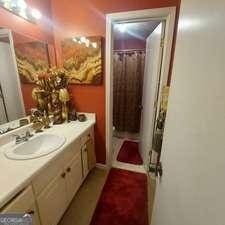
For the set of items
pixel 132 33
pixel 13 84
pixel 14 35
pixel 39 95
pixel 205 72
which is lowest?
pixel 39 95

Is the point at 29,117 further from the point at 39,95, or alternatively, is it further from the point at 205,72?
the point at 205,72

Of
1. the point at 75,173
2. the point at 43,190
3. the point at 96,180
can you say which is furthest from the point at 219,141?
the point at 96,180

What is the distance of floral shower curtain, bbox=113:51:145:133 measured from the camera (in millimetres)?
2844

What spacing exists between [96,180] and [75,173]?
513 millimetres

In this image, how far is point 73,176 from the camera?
5.04ft

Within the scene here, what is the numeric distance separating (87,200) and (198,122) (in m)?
1.64

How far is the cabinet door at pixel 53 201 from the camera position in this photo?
1.09m

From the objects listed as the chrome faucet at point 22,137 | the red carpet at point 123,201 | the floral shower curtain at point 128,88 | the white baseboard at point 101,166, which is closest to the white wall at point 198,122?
the red carpet at point 123,201

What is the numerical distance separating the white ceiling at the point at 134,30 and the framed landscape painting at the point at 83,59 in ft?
2.12

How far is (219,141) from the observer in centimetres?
37

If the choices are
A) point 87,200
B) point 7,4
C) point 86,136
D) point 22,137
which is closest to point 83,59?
point 7,4

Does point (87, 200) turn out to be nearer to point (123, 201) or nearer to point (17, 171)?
point (123, 201)

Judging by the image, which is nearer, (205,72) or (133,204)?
(205,72)

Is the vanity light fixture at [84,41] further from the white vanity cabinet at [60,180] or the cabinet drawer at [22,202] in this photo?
the cabinet drawer at [22,202]
